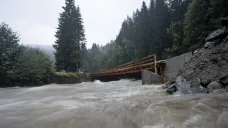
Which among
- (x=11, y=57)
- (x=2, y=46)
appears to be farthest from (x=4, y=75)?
(x=2, y=46)

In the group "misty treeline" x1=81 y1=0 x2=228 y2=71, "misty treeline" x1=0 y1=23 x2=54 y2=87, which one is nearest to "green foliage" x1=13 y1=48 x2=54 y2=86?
"misty treeline" x1=0 y1=23 x2=54 y2=87

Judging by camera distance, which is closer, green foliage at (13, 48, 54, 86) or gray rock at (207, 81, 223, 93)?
gray rock at (207, 81, 223, 93)

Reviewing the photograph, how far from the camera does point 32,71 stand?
41.9ft

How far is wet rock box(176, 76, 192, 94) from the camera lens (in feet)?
14.3

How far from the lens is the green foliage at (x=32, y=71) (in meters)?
12.4

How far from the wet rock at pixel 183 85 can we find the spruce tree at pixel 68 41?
18.1 meters

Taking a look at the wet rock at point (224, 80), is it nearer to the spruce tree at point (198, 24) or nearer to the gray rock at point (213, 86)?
the gray rock at point (213, 86)

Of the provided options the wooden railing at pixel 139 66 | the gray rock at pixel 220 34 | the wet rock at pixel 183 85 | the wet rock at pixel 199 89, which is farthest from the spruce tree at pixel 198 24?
the wet rock at pixel 199 89

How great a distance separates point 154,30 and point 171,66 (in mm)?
21997

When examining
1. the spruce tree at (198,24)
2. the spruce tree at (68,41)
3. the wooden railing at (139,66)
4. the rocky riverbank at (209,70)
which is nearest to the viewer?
the rocky riverbank at (209,70)

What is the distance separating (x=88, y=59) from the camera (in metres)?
76.2

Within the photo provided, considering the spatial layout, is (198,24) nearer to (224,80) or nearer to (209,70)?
(209,70)

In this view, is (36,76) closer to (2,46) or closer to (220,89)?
(2,46)

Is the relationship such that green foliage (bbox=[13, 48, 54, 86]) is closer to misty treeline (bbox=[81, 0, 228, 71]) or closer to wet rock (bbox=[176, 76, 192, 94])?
wet rock (bbox=[176, 76, 192, 94])
